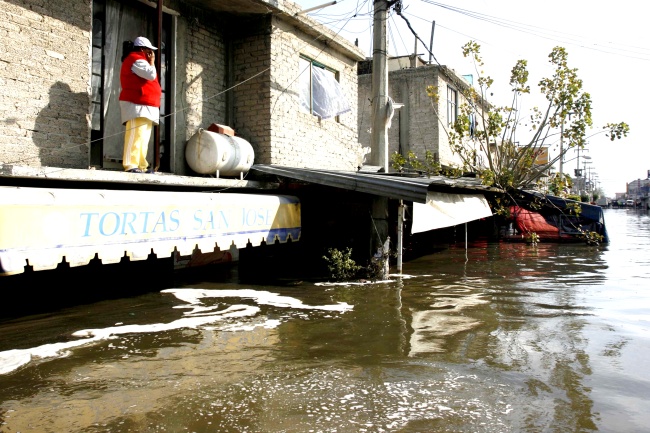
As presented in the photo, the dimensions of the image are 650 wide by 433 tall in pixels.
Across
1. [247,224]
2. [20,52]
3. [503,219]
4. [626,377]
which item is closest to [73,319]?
[247,224]

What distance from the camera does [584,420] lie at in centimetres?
408

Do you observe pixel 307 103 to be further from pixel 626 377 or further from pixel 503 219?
pixel 503 219

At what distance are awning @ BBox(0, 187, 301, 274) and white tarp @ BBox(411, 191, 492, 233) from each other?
9.56 feet

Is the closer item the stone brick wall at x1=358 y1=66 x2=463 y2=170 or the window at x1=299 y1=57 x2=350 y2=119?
the window at x1=299 y1=57 x2=350 y2=119

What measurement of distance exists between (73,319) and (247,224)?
311 centimetres

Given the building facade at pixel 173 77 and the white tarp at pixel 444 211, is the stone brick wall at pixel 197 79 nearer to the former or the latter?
the building facade at pixel 173 77

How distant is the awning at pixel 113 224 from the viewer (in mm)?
5789

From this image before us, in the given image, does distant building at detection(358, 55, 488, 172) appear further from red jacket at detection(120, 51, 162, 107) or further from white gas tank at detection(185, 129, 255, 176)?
red jacket at detection(120, 51, 162, 107)

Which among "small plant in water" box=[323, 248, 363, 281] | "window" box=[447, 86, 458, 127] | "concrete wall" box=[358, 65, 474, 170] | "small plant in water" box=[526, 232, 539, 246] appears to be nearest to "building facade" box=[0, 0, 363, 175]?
"small plant in water" box=[323, 248, 363, 281]

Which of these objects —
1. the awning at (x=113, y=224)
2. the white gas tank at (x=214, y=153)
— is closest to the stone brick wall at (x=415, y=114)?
the white gas tank at (x=214, y=153)

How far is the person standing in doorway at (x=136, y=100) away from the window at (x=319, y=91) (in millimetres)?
4626

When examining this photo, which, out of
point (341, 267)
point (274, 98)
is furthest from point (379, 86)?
point (341, 267)

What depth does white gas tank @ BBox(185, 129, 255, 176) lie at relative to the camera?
9453 millimetres

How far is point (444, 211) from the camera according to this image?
1127 cm
